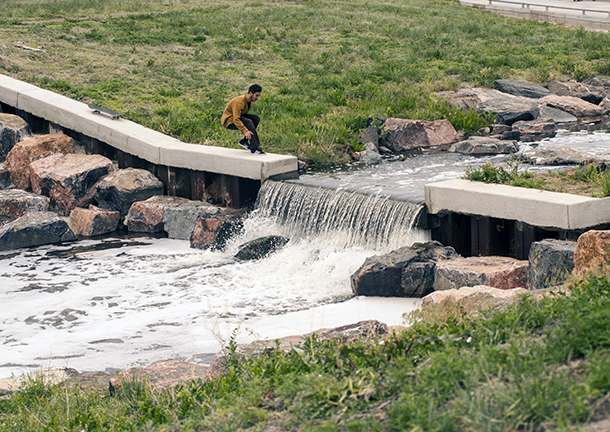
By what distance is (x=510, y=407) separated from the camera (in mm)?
3604

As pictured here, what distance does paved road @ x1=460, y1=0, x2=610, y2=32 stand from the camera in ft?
113

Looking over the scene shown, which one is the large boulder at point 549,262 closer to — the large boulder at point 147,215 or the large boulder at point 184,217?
the large boulder at point 184,217

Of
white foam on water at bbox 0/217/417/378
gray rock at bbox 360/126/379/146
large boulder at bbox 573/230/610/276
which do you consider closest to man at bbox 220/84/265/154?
white foam on water at bbox 0/217/417/378

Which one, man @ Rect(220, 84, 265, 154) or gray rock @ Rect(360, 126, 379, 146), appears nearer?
man @ Rect(220, 84, 265, 154)

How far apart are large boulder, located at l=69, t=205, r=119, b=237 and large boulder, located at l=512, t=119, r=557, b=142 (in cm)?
901

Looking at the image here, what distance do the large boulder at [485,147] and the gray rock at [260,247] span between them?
507cm

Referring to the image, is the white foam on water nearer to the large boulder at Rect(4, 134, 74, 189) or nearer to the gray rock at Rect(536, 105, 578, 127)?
the large boulder at Rect(4, 134, 74, 189)

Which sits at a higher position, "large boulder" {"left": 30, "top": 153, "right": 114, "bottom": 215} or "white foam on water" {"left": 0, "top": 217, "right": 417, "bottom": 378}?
"large boulder" {"left": 30, "top": 153, "right": 114, "bottom": 215}

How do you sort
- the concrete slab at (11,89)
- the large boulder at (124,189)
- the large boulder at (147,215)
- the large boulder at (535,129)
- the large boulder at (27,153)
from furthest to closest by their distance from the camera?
the concrete slab at (11,89)
the large boulder at (535,129)
the large boulder at (27,153)
the large boulder at (124,189)
the large boulder at (147,215)

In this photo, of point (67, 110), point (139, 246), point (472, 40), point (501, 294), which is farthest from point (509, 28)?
point (501, 294)

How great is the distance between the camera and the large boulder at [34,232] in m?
12.2

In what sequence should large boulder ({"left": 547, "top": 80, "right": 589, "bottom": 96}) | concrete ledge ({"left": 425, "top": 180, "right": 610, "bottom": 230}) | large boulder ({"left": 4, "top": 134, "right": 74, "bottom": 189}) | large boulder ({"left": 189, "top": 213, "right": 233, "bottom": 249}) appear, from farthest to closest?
large boulder ({"left": 547, "top": 80, "right": 589, "bottom": 96})
large boulder ({"left": 4, "top": 134, "right": 74, "bottom": 189})
large boulder ({"left": 189, "top": 213, "right": 233, "bottom": 249})
concrete ledge ({"left": 425, "top": 180, "right": 610, "bottom": 230})

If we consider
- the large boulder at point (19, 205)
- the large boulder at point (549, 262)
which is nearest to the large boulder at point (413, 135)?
the large boulder at point (19, 205)

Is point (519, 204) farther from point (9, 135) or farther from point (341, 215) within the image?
point (9, 135)
